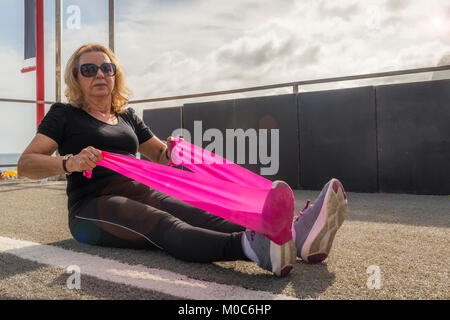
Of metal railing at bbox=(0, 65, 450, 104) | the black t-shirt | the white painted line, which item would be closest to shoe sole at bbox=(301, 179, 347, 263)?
the white painted line

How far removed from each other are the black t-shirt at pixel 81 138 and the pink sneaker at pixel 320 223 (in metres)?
0.91

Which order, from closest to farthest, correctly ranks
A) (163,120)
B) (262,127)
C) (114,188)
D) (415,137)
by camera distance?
1. (114,188)
2. (415,137)
3. (262,127)
4. (163,120)

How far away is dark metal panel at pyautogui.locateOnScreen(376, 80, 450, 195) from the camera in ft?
12.7

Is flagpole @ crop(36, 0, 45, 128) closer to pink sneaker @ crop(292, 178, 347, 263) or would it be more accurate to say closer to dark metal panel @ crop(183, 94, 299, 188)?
dark metal panel @ crop(183, 94, 299, 188)

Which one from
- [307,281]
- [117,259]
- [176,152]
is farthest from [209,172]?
[307,281]

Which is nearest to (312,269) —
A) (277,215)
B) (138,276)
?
(277,215)

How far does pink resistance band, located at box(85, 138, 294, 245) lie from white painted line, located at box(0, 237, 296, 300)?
0.70 feet

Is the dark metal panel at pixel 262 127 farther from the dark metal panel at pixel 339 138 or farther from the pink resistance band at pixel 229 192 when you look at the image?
the pink resistance band at pixel 229 192

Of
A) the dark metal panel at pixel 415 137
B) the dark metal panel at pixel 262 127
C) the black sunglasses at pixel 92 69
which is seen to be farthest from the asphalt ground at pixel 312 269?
the dark metal panel at pixel 262 127

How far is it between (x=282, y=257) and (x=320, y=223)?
250 mm

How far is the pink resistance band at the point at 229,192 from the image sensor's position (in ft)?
3.71

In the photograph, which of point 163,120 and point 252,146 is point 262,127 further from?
point 163,120

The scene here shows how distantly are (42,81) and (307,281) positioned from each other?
790 cm

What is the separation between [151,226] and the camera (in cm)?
146
